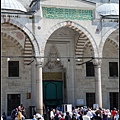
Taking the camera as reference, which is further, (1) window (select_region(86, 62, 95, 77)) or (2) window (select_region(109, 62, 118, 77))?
(2) window (select_region(109, 62, 118, 77))

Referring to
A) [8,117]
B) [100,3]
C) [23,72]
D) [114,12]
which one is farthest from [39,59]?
[100,3]

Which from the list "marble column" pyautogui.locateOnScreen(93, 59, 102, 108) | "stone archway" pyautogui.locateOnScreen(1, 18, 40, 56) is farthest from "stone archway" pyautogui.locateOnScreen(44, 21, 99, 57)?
"stone archway" pyautogui.locateOnScreen(1, 18, 40, 56)

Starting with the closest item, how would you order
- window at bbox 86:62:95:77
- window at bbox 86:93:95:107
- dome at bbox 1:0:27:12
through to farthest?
dome at bbox 1:0:27:12, window at bbox 86:93:95:107, window at bbox 86:62:95:77

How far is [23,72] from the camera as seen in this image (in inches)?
755

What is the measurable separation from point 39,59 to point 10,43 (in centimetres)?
318

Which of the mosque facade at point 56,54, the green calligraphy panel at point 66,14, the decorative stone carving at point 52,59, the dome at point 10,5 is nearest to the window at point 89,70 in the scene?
the mosque facade at point 56,54

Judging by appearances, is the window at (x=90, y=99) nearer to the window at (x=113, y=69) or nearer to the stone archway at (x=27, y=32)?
the window at (x=113, y=69)

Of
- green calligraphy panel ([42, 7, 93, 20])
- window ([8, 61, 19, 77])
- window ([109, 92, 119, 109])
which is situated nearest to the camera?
green calligraphy panel ([42, 7, 93, 20])

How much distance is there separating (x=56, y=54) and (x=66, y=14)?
3353 millimetres

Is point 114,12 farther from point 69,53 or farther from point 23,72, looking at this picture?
point 23,72

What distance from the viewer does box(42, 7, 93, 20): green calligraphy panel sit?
16859 millimetres

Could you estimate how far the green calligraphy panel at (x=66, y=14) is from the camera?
1686 cm

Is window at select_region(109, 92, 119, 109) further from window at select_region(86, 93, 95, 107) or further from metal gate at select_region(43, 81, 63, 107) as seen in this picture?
metal gate at select_region(43, 81, 63, 107)

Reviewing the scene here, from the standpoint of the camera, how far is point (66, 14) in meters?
17.1
